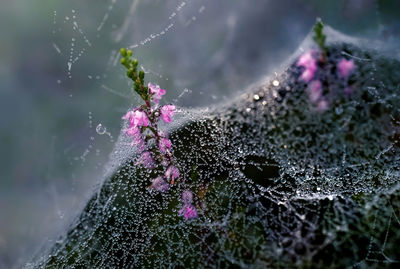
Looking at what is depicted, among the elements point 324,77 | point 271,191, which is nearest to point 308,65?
point 324,77

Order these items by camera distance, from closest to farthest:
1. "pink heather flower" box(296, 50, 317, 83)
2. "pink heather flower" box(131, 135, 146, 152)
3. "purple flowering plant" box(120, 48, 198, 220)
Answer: "purple flowering plant" box(120, 48, 198, 220)
"pink heather flower" box(131, 135, 146, 152)
"pink heather flower" box(296, 50, 317, 83)

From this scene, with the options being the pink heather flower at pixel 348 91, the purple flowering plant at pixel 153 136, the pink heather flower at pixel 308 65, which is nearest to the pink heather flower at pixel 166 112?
the purple flowering plant at pixel 153 136

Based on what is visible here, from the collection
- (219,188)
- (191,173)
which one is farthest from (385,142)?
(191,173)

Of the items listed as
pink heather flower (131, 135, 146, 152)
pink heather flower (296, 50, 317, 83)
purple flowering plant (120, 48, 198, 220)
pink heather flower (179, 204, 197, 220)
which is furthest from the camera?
pink heather flower (296, 50, 317, 83)

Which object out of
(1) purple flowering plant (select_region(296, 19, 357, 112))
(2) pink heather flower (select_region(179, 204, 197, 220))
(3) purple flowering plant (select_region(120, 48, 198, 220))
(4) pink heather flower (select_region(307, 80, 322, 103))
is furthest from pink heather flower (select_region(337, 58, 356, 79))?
(2) pink heather flower (select_region(179, 204, 197, 220))

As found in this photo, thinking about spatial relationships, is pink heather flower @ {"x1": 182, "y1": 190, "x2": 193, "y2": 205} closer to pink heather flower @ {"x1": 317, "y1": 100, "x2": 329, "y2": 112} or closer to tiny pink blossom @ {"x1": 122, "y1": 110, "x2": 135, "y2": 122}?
tiny pink blossom @ {"x1": 122, "y1": 110, "x2": 135, "y2": 122}

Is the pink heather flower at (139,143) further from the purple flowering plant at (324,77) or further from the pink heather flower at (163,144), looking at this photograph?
the purple flowering plant at (324,77)
